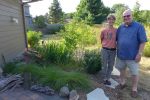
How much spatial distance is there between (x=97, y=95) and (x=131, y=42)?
4.33ft

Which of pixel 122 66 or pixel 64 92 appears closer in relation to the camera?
pixel 64 92

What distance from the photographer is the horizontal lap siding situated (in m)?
7.99

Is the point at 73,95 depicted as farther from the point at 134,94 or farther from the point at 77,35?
the point at 77,35

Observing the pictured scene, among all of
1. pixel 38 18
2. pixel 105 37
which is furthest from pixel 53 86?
pixel 38 18

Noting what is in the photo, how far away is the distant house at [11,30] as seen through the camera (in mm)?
7953

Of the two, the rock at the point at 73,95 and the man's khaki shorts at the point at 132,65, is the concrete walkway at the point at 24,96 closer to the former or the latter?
the rock at the point at 73,95

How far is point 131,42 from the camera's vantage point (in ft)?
18.8

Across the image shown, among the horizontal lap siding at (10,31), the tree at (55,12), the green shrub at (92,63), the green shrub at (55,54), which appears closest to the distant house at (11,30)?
the horizontal lap siding at (10,31)

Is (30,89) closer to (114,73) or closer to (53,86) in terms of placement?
(53,86)

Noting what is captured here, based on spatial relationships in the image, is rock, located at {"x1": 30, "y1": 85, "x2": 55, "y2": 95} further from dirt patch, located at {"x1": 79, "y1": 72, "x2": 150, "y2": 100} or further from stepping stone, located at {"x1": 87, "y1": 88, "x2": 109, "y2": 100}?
stepping stone, located at {"x1": 87, "y1": 88, "x2": 109, "y2": 100}

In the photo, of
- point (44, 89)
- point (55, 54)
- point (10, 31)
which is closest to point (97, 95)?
point (44, 89)

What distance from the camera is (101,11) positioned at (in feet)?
117

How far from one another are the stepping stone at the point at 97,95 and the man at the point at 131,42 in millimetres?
695

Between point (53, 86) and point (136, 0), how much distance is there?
54.4 ft
